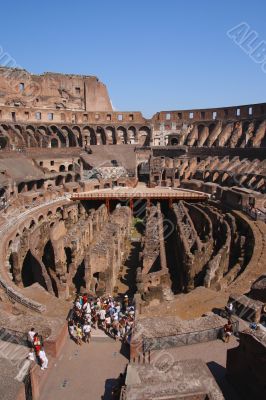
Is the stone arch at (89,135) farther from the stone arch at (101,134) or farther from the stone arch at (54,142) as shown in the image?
the stone arch at (54,142)

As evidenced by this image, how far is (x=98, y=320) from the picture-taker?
413 inches

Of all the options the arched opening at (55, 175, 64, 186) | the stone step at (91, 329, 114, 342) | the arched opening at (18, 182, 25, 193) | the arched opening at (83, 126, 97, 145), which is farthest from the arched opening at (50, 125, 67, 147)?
the stone step at (91, 329, 114, 342)

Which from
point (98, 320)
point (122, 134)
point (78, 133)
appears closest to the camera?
point (98, 320)

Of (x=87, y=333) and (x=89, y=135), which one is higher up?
(x=89, y=135)

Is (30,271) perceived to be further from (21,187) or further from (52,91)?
(52,91)

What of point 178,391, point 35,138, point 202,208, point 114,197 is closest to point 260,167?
point 202,208

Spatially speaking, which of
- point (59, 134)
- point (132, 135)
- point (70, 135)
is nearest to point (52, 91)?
point (59, 134)

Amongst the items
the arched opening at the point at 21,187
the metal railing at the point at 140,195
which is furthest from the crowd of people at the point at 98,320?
the arched opening at the point at 21,187

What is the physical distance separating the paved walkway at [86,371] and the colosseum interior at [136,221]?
369mm

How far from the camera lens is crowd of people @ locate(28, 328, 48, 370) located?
815 cm

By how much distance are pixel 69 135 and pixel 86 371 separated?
43.1 meters

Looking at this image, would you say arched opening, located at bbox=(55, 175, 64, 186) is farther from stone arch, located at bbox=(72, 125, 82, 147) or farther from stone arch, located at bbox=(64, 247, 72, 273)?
stone arch, located at bbox=(64, 247, 72, 273)

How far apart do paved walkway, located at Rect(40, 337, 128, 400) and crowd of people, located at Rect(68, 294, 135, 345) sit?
9.7 inches

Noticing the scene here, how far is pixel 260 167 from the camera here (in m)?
32.8
